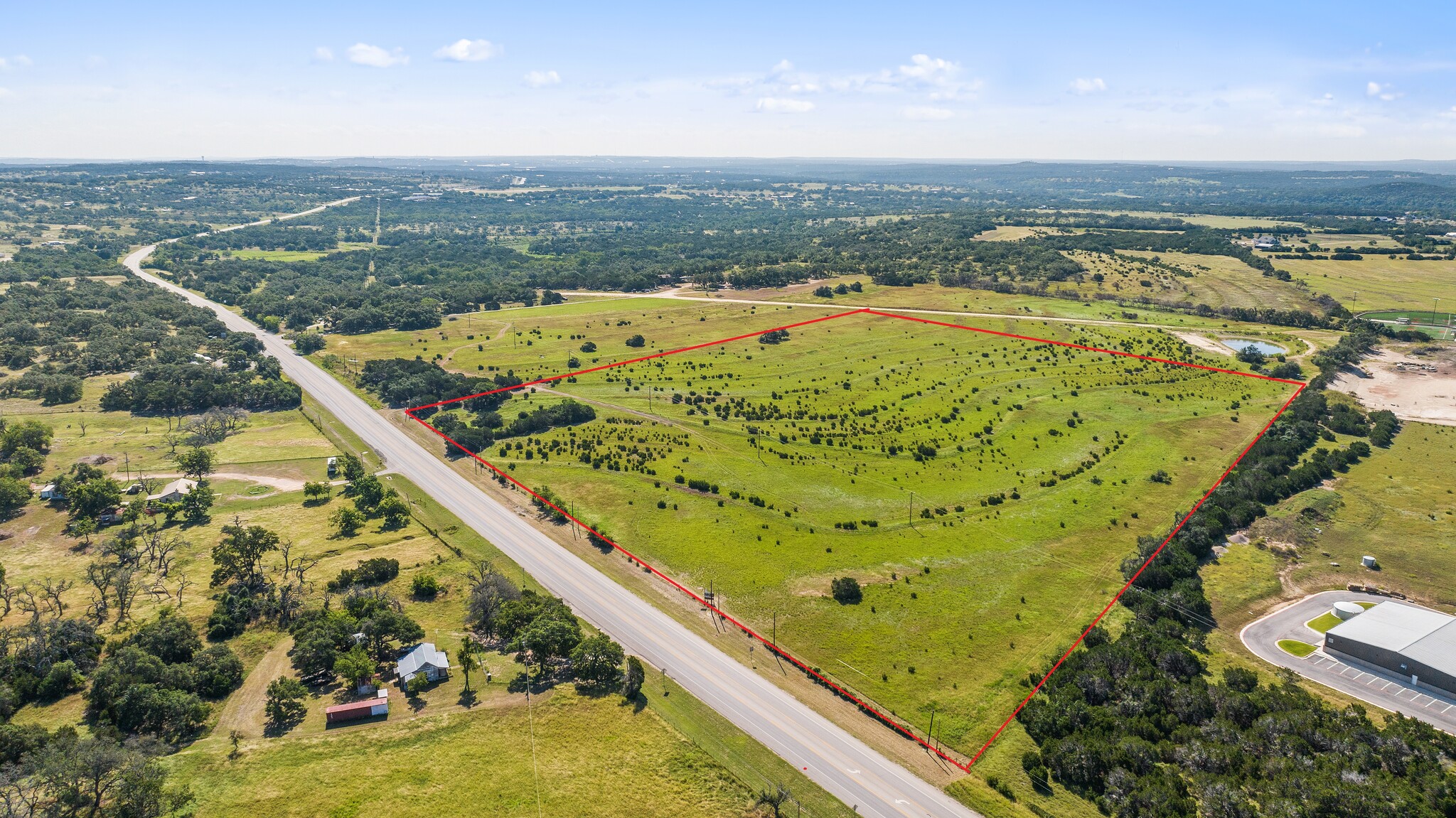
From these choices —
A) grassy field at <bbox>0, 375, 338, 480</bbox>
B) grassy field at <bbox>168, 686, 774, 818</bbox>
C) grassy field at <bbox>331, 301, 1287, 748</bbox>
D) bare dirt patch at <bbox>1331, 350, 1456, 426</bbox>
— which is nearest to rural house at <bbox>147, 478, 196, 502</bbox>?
grassy field at <bbox>0, 375, 338, 480</bbox>

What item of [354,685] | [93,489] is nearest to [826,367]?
[354,685]

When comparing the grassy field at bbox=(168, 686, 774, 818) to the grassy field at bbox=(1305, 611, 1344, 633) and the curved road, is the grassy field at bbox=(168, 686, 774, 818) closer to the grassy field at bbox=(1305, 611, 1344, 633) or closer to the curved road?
the curved road

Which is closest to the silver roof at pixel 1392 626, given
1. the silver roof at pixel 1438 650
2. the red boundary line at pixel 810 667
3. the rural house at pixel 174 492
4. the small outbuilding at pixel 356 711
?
the silver roof at pixel 1438 650

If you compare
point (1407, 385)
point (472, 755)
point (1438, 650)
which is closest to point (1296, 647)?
point (1438, 650)

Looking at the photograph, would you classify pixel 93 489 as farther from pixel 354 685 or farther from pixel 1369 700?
pixel 1369 700

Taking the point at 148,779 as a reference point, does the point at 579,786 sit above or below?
below

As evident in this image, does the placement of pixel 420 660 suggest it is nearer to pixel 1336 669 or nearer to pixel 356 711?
pixel 356 711
